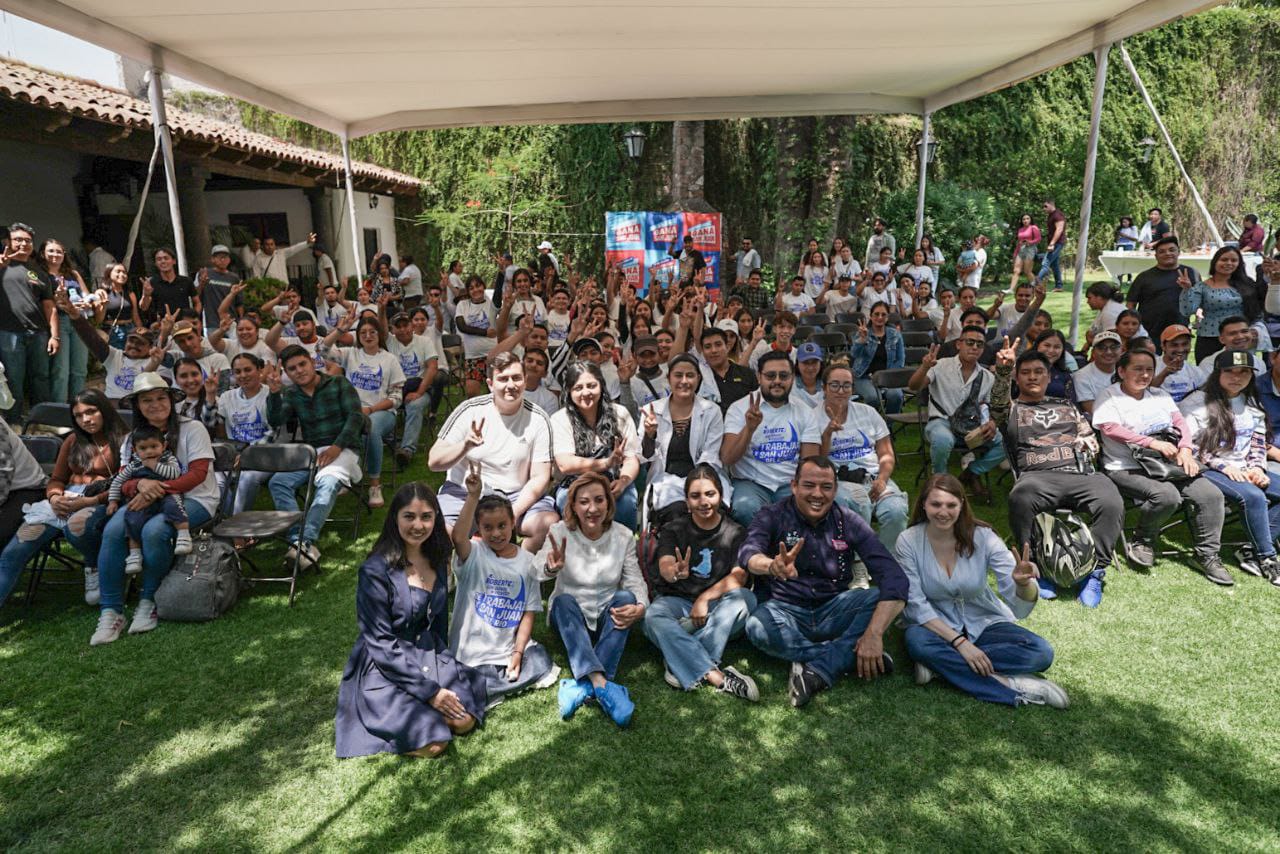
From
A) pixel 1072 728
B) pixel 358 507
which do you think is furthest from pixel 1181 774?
pixel 358 507

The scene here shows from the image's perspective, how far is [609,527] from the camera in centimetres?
385

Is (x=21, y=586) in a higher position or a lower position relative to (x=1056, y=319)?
lower

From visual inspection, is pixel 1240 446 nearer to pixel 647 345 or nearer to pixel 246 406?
pixel 647 345

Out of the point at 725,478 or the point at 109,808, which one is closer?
the point at 109,808

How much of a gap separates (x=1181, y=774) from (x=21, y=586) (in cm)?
618

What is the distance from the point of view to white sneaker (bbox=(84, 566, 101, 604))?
4504 mm

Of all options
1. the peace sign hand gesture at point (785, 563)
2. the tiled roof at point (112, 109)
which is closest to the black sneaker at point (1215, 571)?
the peace sign hand gesture at point (785, 563)

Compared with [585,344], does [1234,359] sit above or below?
below

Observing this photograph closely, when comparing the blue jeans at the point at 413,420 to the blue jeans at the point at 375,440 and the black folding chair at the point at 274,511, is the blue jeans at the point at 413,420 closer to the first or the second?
→ the blue jeans at the point at 375,440

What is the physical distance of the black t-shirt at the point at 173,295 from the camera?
6.98 metres

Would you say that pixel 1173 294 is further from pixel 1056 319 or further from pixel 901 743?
pixel 1056 319

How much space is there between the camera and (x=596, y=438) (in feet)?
15.6

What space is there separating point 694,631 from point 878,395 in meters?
4.30

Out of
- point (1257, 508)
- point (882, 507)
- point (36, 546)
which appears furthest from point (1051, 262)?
point (36, 546)
